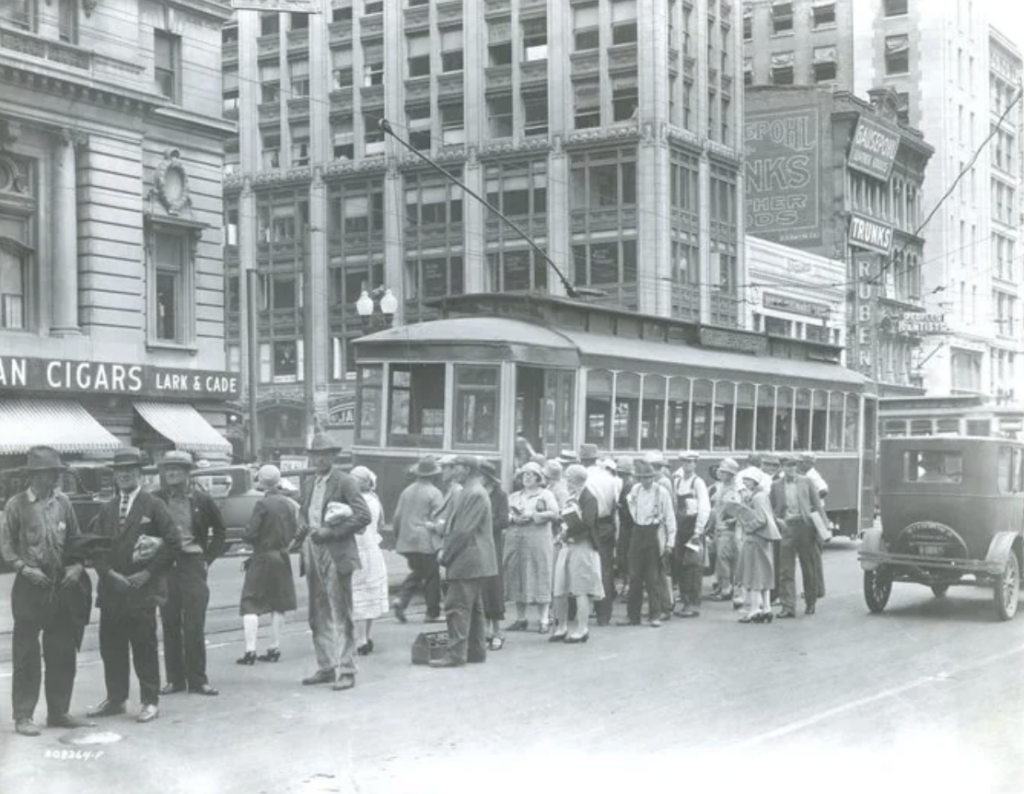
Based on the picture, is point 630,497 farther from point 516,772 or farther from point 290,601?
point 516,772

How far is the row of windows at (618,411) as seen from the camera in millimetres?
17453

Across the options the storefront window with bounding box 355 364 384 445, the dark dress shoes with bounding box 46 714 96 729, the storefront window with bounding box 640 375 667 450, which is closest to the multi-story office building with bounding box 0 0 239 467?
the storefront window with bounding box 355 364 384 445

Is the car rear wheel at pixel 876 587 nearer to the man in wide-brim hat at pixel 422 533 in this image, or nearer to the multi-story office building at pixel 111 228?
the man in wide-brim hat at pixel 422 533

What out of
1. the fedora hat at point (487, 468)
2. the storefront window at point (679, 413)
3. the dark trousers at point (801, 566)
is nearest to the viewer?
the fedora hat at point (487, 468)

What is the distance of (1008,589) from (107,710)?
8.81 m

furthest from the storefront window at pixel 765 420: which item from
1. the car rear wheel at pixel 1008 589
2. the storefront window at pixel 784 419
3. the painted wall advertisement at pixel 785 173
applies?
the painted wall advertisement at pixel 785 173

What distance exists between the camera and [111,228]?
1015 inches

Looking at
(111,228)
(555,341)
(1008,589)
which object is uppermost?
(111,228)

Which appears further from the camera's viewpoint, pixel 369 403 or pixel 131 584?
pixel 369 403

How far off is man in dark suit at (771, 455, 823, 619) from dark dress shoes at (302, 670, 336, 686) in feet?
19.1

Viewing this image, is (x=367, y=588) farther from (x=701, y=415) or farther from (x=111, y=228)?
(x=111, y=228)

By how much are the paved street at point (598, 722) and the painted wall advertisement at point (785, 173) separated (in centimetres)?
4300

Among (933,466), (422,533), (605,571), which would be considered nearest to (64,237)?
(422,533)

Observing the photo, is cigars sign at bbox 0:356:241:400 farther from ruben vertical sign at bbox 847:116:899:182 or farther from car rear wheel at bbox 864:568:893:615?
ruben vertical sign at bbox 847:116:899:182
